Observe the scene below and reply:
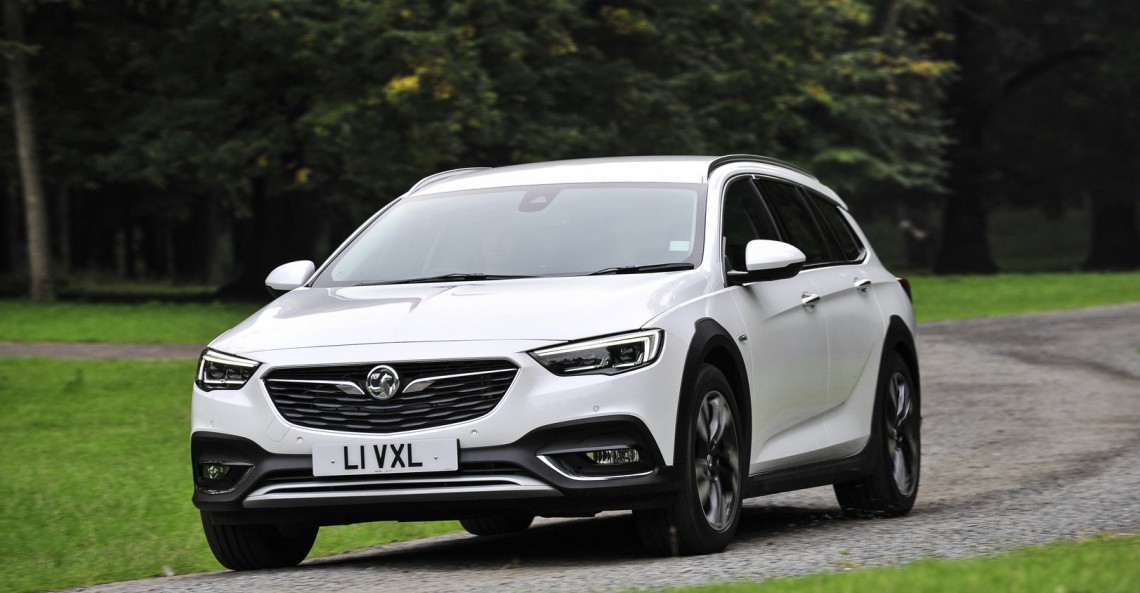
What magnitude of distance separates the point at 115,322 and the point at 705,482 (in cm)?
2173

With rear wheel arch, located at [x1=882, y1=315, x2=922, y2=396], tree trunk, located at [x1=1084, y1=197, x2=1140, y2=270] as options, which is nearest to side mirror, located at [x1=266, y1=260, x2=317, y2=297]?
rear wheel arch, located at [x1=882, y1=315, x2=922, y2=396]

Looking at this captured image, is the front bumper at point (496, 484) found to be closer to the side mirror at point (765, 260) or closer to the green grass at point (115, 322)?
the side mirror at point (765, 260)

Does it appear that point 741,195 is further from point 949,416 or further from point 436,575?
point 949,416

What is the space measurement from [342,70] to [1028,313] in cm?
1226

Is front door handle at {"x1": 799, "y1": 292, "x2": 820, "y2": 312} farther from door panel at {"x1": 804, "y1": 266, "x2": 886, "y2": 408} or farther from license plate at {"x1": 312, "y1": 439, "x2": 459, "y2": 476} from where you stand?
license plate at {"x1": 312, "y1": 439, "x2": 459, "y2": 476}

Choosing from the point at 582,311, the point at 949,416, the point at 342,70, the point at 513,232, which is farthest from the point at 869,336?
the point at 342,70

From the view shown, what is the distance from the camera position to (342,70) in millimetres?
28578

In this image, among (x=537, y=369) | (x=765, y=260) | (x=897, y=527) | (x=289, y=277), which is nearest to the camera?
(x=537, y=369)

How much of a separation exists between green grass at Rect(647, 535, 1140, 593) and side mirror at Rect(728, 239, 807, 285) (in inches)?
78.5

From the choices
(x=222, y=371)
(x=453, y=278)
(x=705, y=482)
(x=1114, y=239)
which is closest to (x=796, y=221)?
(x=453, y=278)

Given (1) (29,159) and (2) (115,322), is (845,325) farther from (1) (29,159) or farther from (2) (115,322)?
(1) (29,159)

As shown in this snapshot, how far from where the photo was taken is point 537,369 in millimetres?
6695

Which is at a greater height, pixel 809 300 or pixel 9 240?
pixel 809 300

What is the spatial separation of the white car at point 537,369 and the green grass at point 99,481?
166 cm
